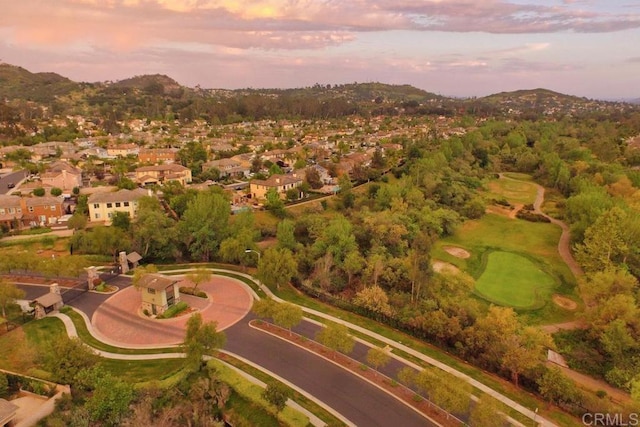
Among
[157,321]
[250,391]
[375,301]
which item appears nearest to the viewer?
[250,391]

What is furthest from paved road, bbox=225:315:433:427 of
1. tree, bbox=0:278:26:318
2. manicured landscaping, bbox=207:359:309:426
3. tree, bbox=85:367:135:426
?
tree, bbox=0:278:26:318

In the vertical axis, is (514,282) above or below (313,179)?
below

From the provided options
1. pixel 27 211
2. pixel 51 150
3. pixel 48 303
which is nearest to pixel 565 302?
pixel 48 303

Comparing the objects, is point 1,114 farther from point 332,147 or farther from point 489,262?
point 489,262

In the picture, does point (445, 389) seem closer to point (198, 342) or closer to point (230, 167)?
point (198, 342)

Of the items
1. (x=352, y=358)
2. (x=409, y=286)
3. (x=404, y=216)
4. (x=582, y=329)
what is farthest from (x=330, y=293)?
(x=582, y=329)

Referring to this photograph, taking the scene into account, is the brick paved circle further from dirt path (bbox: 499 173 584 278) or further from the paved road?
dirt path (bbox: 499 173 584 278)

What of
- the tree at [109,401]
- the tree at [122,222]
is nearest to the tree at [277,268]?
the tree at [109,401]
